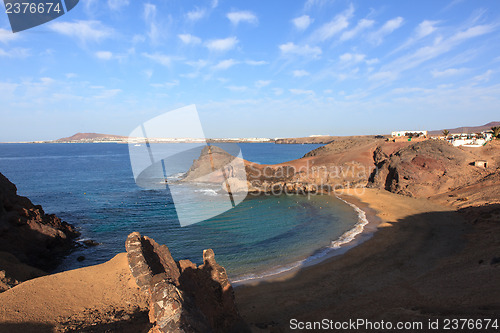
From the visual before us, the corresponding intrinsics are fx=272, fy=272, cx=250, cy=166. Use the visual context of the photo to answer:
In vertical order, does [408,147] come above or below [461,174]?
above

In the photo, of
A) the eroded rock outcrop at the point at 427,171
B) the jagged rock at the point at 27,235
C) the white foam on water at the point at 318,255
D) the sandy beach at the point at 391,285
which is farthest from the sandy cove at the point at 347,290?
the jagged rock at the point at 27,235

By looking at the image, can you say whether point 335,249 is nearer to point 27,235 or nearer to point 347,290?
point 347,290

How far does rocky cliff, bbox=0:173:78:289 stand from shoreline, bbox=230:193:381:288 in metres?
12.3

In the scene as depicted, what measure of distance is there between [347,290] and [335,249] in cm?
592

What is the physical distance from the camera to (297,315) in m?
10.9

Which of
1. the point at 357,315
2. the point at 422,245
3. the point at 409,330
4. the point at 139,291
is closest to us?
the point at 139,291

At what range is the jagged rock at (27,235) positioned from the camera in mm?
15766

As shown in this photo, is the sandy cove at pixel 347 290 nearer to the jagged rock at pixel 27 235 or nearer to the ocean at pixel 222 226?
the ocean at pixel 222 226

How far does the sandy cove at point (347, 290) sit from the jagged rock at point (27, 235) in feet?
40.4

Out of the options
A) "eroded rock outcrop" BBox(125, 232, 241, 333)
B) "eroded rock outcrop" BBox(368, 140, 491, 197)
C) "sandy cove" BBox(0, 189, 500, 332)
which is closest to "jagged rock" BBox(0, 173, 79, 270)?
"sandy cove" BBox(0, 189, 500, 332)

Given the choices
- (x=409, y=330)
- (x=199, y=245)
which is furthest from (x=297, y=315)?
(x=199, y=245)

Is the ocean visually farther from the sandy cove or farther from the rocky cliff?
the sandy cove

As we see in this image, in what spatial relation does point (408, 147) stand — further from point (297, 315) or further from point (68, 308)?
point (68, 308)

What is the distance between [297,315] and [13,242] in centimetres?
1654
